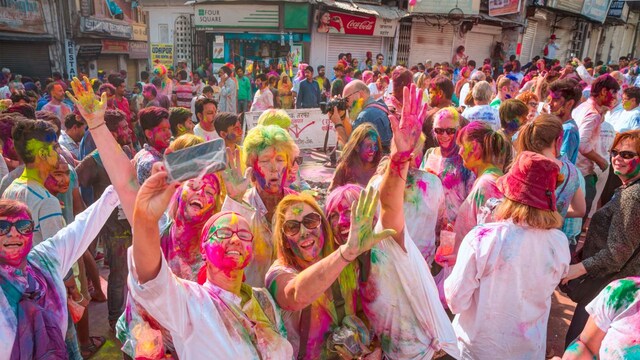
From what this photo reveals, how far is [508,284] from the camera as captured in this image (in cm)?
244

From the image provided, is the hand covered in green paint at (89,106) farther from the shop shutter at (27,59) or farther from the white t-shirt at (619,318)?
the shop shutter at (27,59)

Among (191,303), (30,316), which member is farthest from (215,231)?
(30,316)

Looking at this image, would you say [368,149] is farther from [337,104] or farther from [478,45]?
[478,45]

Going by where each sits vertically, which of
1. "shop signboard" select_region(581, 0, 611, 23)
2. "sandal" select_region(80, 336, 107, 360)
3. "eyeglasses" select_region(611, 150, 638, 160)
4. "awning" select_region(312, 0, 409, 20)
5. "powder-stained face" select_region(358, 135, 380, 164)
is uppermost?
"shop signboard" select_region(581, 0, 611, 23)

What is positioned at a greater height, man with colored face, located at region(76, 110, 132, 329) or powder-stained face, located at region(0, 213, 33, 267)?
powder-stained face, located at region(0, 213, 33, 267)

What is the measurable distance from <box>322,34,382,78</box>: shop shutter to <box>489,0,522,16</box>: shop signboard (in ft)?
18.0

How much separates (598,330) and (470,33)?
22.8 metres

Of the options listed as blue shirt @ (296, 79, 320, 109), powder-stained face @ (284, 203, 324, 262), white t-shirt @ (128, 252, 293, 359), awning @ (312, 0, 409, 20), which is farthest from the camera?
awning @ (312, 0, 409, 20)

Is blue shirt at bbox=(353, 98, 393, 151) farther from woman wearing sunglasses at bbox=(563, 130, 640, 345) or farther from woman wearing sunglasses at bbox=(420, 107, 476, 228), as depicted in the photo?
woman wearing sunglasses at bbox=(563, 130, 640, 345)

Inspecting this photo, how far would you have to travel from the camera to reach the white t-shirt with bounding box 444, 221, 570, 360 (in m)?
2.41

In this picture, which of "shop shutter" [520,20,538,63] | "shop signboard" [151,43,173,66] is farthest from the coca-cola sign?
"shop shutter" [520,20,538,63]

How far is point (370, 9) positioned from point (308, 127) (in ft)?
36.2

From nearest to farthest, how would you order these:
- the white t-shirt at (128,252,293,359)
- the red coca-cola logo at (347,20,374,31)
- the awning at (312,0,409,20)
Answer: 1. the white t-shirt at (128,252,293,359)
2. the awning at (312,0,409,20)
3. the red coca-cola logo at (347,20,374,31)

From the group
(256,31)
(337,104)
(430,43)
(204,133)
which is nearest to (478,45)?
(430,43)
